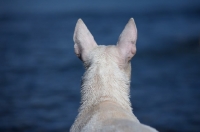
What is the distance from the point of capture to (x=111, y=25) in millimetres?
40531

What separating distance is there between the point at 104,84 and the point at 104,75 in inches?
4.0

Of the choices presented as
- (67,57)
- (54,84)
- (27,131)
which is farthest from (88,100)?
(67,57)

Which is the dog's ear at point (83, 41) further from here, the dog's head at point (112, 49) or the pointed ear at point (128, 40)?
the pointed ear at point (128, 40)

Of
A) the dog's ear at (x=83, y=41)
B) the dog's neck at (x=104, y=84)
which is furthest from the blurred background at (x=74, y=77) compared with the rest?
the dog's neck at (x=104, y=84)

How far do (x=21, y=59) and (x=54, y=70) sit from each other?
3.48m

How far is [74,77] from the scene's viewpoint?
21156 mm

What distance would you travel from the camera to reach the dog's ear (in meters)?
7.56

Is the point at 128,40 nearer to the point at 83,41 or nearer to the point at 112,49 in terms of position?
the point at 112,49

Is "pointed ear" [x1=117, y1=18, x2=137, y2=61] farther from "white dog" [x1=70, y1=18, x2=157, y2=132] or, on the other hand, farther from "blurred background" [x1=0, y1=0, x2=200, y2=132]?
"blurred background" [x1=0, y1=0, x2=200, y2=132]

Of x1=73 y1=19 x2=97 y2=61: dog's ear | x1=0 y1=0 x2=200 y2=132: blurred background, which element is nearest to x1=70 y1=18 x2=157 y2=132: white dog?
x1=73 y1=19 x2=97 y2=61: dog's ear

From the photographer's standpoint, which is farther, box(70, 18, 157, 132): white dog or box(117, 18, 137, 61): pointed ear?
box(117, 18, 137, 61): pointed ear

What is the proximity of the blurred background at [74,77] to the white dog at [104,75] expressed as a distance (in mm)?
6573

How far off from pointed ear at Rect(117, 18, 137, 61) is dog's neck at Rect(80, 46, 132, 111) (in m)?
0.19

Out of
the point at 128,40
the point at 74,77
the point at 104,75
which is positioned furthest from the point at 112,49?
the point at 74,77
